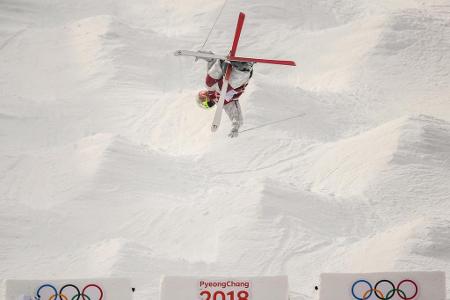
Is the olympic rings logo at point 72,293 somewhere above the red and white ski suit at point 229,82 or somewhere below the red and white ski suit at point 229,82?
below

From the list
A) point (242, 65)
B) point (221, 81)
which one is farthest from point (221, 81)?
point (242, 65)

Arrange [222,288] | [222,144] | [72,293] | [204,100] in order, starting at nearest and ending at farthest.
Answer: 1. [72,293]
2. [222,288]
3. [204,100]
4. [222,144]

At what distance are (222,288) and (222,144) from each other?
1597 centimetres

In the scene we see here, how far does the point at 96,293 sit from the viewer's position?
17250mm

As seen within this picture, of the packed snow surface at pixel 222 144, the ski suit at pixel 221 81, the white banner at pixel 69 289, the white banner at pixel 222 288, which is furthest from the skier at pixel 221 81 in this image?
the white banner at pixel 69 289

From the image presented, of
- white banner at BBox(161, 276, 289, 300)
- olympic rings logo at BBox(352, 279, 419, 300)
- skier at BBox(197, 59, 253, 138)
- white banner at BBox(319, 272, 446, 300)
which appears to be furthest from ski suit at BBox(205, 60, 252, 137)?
olympic rings logo at BBox(352, 279, 419, 300)

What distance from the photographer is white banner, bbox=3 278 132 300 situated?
17.1 metres

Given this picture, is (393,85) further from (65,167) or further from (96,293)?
(96,293)

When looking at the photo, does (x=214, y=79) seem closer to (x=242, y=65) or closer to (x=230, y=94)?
(x=230, y=94)

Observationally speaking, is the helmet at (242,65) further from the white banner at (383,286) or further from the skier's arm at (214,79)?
the white banner at (383,286)

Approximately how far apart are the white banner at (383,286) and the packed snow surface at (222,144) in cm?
632

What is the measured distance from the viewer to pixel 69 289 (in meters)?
17.2

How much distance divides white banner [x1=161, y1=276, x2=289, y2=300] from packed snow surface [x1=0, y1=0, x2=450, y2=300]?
662cm

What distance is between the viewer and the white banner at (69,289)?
1709 cm
